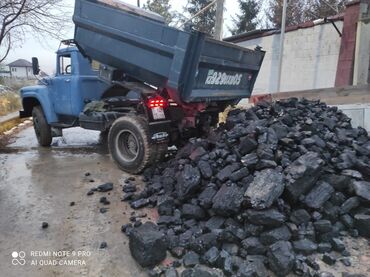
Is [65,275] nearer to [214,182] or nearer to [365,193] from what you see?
[214,182]

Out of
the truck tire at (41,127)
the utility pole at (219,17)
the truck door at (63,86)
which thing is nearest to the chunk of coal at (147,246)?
the truck door at (63,86)

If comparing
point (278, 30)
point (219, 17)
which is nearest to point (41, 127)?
point (219, 17)

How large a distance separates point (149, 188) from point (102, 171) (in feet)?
5.17

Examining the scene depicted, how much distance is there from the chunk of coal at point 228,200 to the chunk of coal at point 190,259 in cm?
56

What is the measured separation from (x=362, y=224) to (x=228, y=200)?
1383mm

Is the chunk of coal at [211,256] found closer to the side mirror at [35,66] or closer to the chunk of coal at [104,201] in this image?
the chunk of coal at [104,201]

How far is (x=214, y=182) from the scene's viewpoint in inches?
173

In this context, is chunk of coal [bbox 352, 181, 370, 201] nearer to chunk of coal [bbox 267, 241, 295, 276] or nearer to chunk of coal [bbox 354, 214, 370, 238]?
chunk of coal [bbox 354, 214, 370, 238]

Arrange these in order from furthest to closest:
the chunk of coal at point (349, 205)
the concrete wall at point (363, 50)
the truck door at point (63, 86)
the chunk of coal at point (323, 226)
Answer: the concrete wall at point (363, 50) → the truck door at point (63, 86) → the chunk of coal at point (349, 205) → the chunk of coal at point (323, 226)

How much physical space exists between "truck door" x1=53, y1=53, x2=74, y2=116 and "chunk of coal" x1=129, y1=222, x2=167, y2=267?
4.76m

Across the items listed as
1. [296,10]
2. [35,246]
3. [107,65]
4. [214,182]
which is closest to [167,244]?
[214,182]

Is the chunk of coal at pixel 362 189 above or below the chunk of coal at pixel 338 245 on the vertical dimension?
above

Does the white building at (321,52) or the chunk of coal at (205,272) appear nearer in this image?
the chunk of coal at (205,272)

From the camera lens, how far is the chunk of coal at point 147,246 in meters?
3.54
